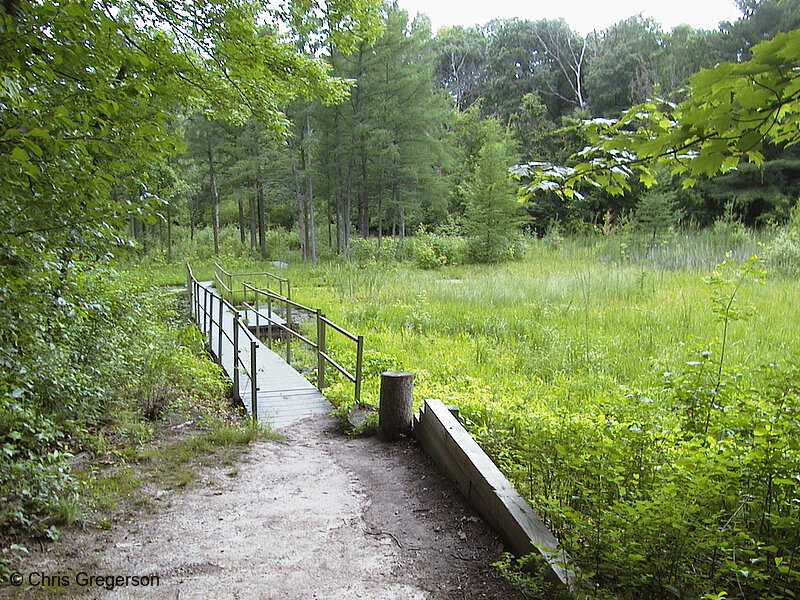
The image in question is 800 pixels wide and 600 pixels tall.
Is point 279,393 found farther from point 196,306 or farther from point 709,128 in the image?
point 196,306

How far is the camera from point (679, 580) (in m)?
2.28

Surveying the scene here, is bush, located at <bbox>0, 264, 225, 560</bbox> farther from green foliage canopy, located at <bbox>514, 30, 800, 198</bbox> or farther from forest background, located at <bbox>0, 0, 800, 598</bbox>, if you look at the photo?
green foliage canopy, located at <bbox>514, 30, 800, 198</bbox>

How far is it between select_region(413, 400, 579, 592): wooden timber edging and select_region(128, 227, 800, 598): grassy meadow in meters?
0.11

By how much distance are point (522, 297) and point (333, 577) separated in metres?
11.2

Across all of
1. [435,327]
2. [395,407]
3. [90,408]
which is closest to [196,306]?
[435,327]

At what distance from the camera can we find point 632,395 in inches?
194

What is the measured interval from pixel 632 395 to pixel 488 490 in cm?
216

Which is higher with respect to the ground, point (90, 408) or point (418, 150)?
point (418, 150)

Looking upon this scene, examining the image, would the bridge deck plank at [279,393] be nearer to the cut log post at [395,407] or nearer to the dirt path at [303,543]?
the cut log post at [395,407]

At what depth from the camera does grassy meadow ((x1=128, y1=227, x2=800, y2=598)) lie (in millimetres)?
2332

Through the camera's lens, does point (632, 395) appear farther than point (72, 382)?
Yes

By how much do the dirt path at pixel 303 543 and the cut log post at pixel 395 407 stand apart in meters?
0.58

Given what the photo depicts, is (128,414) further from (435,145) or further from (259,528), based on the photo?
(435,145)

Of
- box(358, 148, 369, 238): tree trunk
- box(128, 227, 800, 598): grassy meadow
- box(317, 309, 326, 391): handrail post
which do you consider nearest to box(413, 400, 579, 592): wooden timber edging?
box(128, 227, 800, 598): grassy meadow
